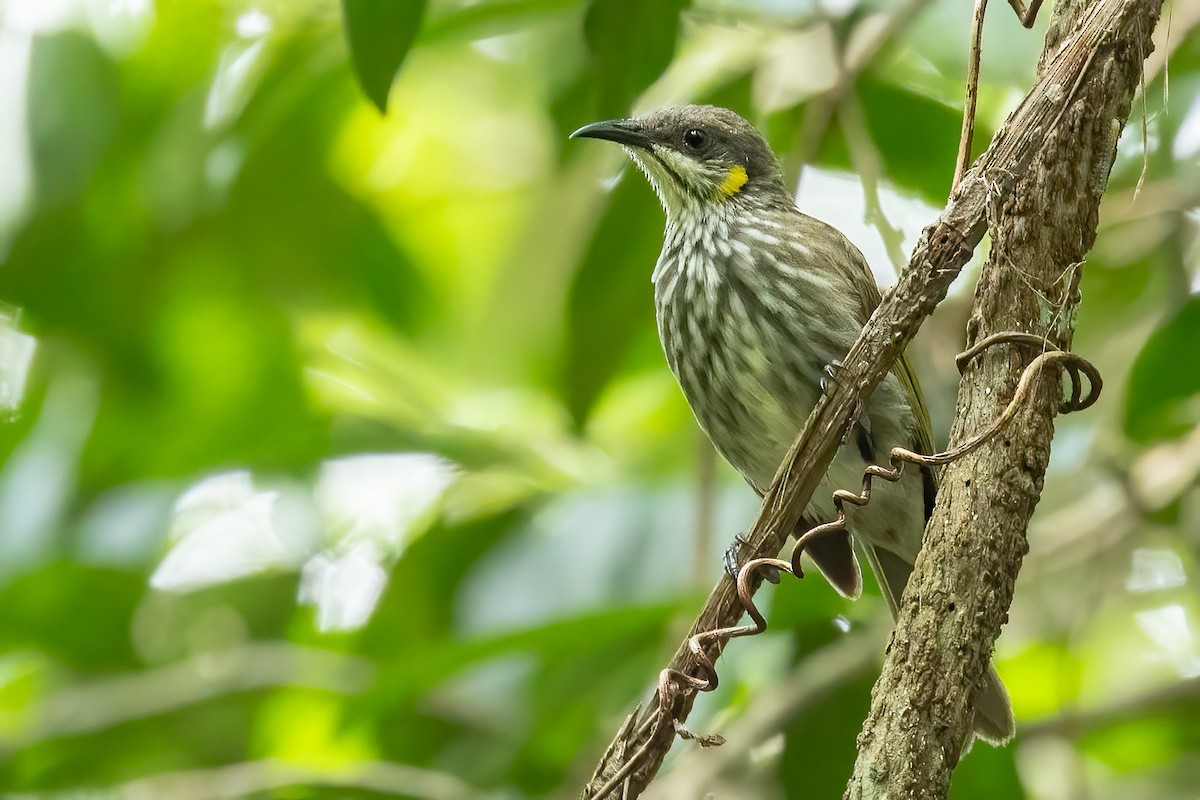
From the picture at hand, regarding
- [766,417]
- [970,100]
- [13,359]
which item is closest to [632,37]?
[766,417]

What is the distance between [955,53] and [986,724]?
78.3 inches

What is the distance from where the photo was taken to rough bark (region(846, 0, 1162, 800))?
1.95 metres

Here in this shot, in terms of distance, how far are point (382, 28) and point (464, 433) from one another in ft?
6.43

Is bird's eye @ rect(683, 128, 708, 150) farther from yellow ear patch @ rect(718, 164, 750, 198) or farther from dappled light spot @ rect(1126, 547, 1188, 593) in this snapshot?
dappled light spot @ rect(1126, 547, 1188, 593)

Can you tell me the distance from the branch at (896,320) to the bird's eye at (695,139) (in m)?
2.04

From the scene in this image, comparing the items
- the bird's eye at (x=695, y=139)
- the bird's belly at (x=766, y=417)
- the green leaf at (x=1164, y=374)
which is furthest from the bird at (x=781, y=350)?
the green leaf at (x=1164, y=374)

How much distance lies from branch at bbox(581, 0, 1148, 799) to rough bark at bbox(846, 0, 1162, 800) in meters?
0.03

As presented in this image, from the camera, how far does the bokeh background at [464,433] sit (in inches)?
151

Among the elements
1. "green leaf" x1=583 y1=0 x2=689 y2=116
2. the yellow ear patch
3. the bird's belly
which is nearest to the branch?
the bird's belly

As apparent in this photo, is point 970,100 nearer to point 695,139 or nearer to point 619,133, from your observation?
point 619,133

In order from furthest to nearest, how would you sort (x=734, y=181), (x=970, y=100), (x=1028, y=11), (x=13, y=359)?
(x=13, y=359) < (x=734, y=181) < (x=1028, y=11) < (x=970, y=100)

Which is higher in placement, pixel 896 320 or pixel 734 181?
pixel 734 181

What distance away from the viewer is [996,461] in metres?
2.04

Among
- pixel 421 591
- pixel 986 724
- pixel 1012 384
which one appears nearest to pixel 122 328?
pixel 421 591
